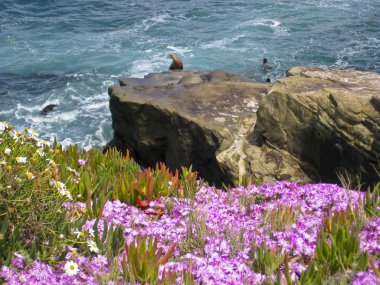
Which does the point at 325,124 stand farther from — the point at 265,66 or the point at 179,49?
the point at 179,49

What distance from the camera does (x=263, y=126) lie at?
8156 mm

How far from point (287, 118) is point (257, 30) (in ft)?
61.1

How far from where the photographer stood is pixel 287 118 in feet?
25.8

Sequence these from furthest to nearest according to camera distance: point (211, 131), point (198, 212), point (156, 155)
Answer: point (156, 155)
point (211, 131)
point (198, 212)

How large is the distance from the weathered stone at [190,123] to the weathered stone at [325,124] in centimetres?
71

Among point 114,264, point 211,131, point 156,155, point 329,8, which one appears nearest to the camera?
point 114,264

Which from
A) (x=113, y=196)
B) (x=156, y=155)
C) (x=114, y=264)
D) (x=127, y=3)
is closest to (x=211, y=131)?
(x=156, y=155)

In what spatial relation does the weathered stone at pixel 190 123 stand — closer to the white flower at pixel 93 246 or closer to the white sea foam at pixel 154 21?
the white flower at pixel 93 246

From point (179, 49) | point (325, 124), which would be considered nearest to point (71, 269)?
point (325, 124)

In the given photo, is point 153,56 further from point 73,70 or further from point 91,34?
point 91,34

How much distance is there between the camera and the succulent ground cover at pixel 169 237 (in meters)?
3.66

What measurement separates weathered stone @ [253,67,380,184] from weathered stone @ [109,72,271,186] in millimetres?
713

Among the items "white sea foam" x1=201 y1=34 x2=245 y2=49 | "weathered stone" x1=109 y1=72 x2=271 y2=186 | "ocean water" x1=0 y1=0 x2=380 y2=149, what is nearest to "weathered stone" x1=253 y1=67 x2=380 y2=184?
"weathered stone" x1=109 y1=72 x2=271 y2=186

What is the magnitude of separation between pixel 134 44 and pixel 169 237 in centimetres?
2059
